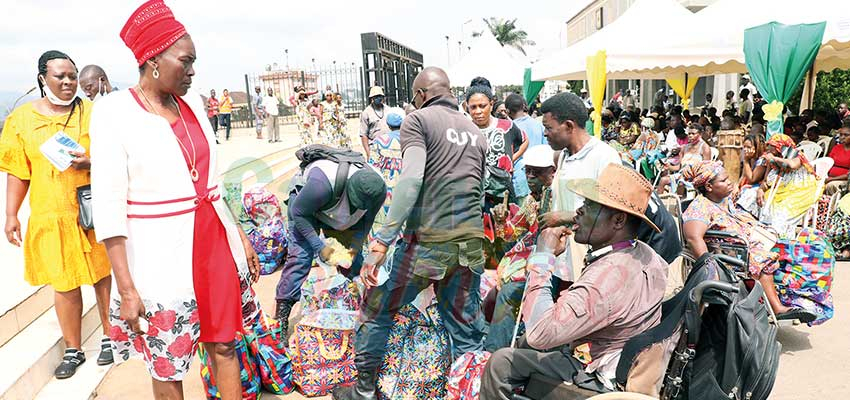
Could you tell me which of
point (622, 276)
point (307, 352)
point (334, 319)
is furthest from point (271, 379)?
point (622, 276)

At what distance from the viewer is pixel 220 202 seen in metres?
2.49

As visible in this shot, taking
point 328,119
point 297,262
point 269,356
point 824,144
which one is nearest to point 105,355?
point 269,356

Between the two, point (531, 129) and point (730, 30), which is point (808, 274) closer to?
point (531, 129)

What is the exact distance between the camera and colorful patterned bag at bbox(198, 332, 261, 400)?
3061mm

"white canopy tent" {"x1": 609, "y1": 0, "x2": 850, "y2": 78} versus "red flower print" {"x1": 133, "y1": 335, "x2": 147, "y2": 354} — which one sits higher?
"white canopy tent" {"x1": 609, "y1": 0, "x2": 850, "y2": 78}

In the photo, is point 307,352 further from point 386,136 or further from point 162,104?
point 386,136

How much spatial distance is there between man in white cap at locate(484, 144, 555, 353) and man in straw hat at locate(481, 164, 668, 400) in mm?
926

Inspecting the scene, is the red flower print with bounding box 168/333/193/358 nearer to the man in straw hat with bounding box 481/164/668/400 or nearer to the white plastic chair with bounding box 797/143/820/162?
the man in straw hat with bounding box 481/164/668/400

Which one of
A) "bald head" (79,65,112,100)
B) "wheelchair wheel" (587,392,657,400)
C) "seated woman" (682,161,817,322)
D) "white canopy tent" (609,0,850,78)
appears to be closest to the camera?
"wheelchair wheel" (587,392,657,400)

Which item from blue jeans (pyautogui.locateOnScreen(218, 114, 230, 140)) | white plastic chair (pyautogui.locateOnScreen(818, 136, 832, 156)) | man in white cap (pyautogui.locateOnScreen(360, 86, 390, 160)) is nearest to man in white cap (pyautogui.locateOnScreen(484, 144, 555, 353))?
man in white cap (pyautogui.locateOnScreen(360, 86, 390, 160))

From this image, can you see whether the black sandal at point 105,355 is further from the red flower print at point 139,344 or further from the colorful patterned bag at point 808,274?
the colorful patterned bag at point 808,274

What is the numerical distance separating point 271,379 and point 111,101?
177 cm

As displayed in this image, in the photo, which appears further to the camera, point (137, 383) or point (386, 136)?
point (386, 136)

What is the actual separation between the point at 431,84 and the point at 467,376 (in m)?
1.44
